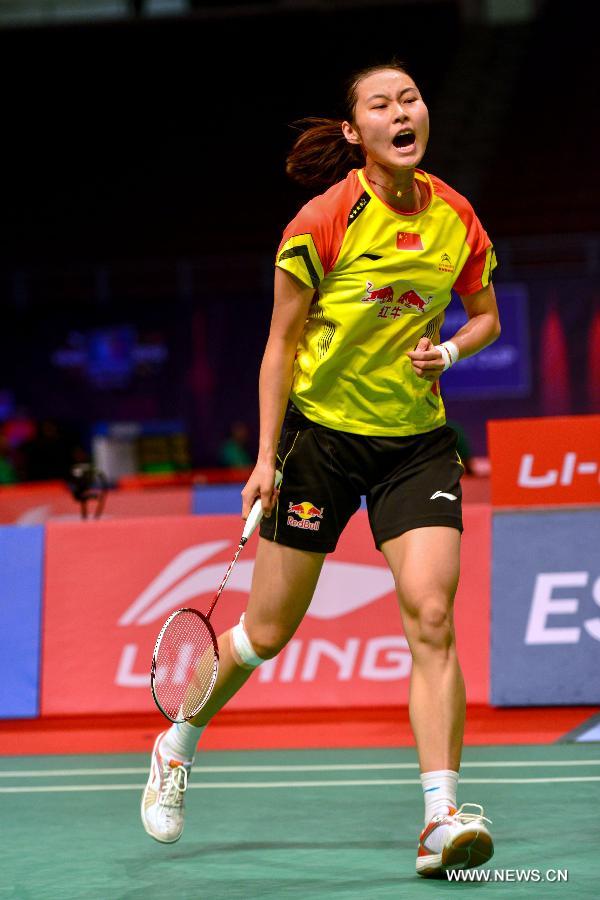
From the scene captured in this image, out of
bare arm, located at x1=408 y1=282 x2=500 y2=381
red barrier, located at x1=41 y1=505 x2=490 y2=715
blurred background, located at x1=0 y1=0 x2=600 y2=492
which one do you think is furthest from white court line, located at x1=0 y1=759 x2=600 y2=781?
blurred background, located at x1=0 y1=0 x2=600 y2=492

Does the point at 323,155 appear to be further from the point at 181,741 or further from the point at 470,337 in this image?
the point at 181,741

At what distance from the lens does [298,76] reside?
23219 millimetres

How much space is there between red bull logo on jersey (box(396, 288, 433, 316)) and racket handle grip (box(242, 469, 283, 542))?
19.9 inches

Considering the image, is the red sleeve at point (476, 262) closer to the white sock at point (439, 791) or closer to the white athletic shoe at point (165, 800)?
the white sock at point (439, 791)

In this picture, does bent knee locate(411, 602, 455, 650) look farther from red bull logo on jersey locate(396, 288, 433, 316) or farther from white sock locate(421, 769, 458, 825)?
red bull logo on jersey locate(396, 288, 433, 316)

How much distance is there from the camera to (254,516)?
132 inches

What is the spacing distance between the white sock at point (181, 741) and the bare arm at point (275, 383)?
0.58m

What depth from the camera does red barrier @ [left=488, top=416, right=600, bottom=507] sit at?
570 centimetres

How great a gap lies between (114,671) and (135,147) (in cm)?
1826

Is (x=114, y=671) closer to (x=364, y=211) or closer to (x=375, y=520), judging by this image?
(x=375, y=520)

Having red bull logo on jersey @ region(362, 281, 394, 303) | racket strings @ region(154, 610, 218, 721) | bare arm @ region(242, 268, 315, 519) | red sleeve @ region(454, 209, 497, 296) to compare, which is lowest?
racket strings @ region(154, 610, 218, 721)

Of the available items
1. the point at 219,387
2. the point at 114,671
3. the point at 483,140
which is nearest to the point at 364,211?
the point at 114,671

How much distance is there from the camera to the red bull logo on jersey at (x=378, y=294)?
3.29 metres

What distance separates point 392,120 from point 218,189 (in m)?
19.4
